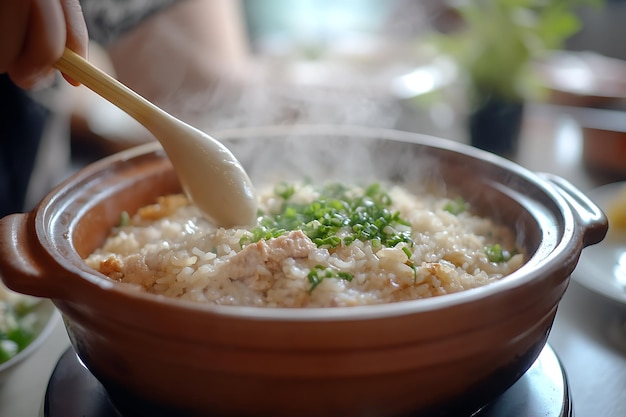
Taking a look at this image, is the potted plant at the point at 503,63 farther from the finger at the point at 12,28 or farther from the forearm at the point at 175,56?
the finger at the point at 12,28

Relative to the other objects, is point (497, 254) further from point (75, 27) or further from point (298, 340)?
point (75, 27)

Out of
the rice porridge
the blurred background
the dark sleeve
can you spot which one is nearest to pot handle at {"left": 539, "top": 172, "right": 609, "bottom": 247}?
the rice porridge

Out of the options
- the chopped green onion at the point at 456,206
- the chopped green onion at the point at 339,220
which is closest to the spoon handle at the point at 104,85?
the chopped green onion at the point at 339,220

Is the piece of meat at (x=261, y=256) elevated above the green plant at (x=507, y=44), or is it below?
above

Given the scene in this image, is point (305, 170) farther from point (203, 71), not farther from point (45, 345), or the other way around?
point (203, 71)

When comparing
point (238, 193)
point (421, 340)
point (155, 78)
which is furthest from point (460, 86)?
point (421, 340)

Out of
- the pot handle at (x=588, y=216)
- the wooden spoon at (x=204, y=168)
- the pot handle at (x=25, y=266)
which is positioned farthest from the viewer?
the wooden spoon at (x=204, y=168)
